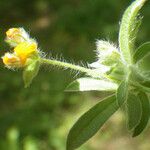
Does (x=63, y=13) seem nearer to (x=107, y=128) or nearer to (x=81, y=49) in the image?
(x=81, y=49)

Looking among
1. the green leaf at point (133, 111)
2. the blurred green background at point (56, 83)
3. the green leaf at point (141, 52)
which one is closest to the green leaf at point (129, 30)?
the green leaf at point (141, 52)

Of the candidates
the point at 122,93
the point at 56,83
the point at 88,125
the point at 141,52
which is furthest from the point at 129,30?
the point at 56,83

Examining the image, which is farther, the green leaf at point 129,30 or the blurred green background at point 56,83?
the blurred green background at point 56,83

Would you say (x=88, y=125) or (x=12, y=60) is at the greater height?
(x=12, y=60)

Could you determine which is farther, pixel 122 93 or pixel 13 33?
pixel 13 33

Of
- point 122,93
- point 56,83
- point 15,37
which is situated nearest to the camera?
point 122,93

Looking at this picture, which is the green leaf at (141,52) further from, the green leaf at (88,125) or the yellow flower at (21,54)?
the yellow flower at (21,54)

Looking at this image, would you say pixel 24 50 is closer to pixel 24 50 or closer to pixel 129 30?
pixel 24 50
